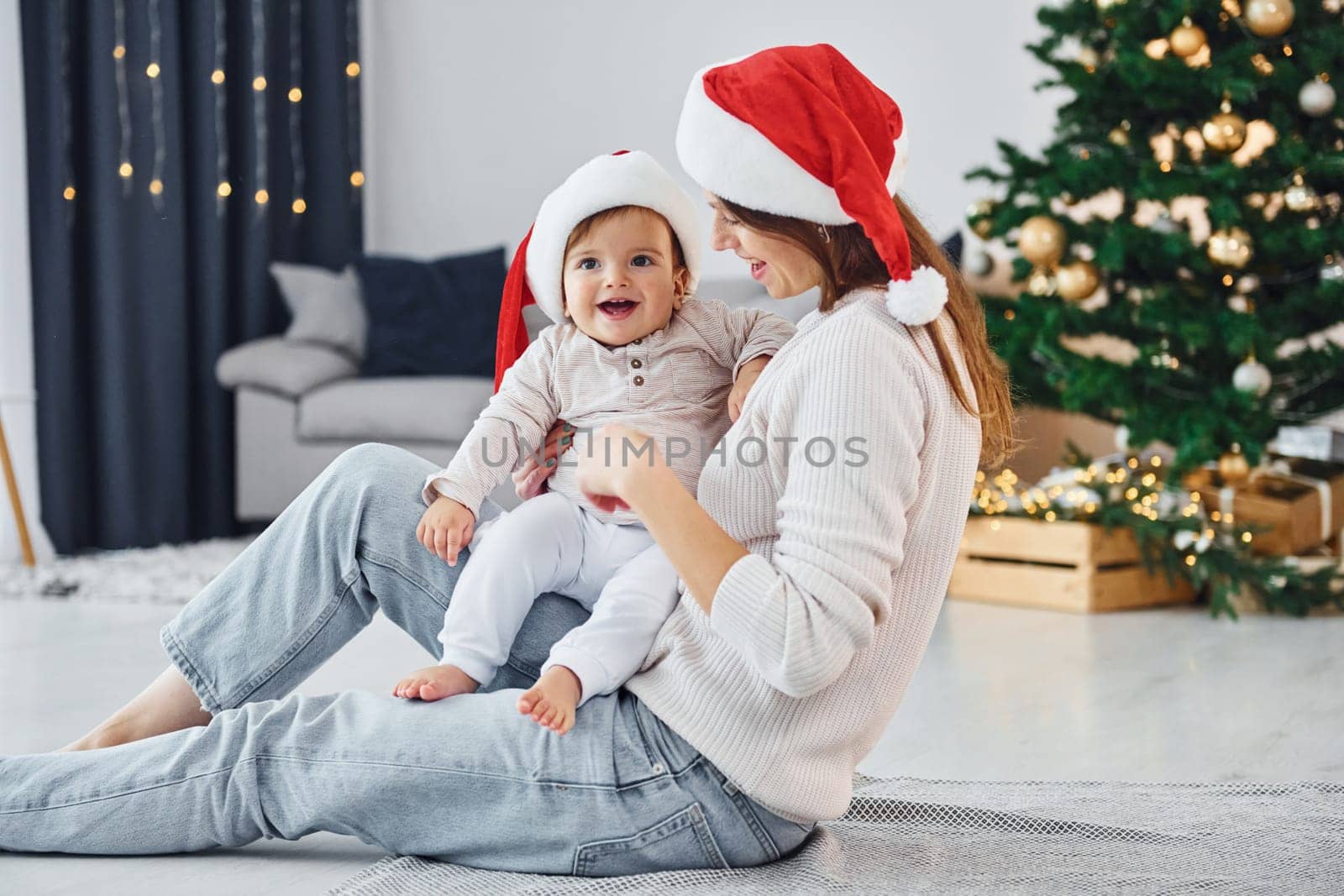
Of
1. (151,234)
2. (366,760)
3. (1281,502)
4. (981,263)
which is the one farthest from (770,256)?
(151,234)

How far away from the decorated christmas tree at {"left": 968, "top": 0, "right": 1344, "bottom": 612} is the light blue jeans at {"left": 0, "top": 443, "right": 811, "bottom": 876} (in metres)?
2.04

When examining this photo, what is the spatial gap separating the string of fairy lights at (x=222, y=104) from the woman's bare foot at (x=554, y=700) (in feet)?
10.6

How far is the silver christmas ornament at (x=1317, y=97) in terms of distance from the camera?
2863 mm

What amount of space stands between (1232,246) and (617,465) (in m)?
2.25

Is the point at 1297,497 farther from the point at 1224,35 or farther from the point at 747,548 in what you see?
the point at 747,548

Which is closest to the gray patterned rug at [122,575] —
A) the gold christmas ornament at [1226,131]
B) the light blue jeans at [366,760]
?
the light blue jeans at [366,760]

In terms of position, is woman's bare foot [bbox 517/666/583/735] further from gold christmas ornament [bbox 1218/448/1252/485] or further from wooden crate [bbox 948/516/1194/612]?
gold christmas ornament [bbox 1218/448/1252/485]

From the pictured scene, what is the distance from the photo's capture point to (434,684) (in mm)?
1295

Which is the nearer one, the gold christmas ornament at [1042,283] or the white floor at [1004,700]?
the white floor at [1004,700]

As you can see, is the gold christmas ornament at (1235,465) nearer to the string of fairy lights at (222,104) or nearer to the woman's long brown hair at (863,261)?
the woman's long brown hair at (863,261)

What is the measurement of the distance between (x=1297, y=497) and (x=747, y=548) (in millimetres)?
Result: 2496

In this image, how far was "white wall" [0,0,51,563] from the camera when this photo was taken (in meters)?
3.77

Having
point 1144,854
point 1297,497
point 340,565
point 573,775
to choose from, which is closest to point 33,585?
point 340,565

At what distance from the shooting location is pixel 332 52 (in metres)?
4.90
